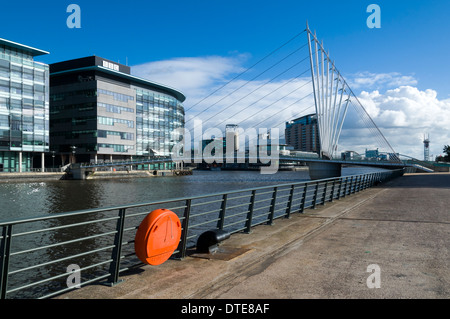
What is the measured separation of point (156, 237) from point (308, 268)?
2418 mm

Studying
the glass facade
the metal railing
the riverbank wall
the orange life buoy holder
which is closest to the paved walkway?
the orange life buoy holder

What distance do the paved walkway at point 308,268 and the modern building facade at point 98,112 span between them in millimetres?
78758

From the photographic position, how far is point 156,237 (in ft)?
17.4

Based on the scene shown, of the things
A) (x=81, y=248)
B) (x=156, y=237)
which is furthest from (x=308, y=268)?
(x=81, y=248)

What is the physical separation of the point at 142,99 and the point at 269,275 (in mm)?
95787

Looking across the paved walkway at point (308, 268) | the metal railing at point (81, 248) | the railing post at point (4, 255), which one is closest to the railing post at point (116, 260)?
the metal railing at point (81, 248)

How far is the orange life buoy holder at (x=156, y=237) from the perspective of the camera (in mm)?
5160

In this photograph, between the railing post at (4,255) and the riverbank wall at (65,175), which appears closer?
the railing post at (4,255)

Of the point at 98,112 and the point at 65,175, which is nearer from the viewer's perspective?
the point at 65,175

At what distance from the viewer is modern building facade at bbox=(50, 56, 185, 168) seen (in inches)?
3307

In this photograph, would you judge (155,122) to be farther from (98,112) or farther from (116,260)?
(116,260)

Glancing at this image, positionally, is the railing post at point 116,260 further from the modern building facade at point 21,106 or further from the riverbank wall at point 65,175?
the modern building facade at point 21,106
